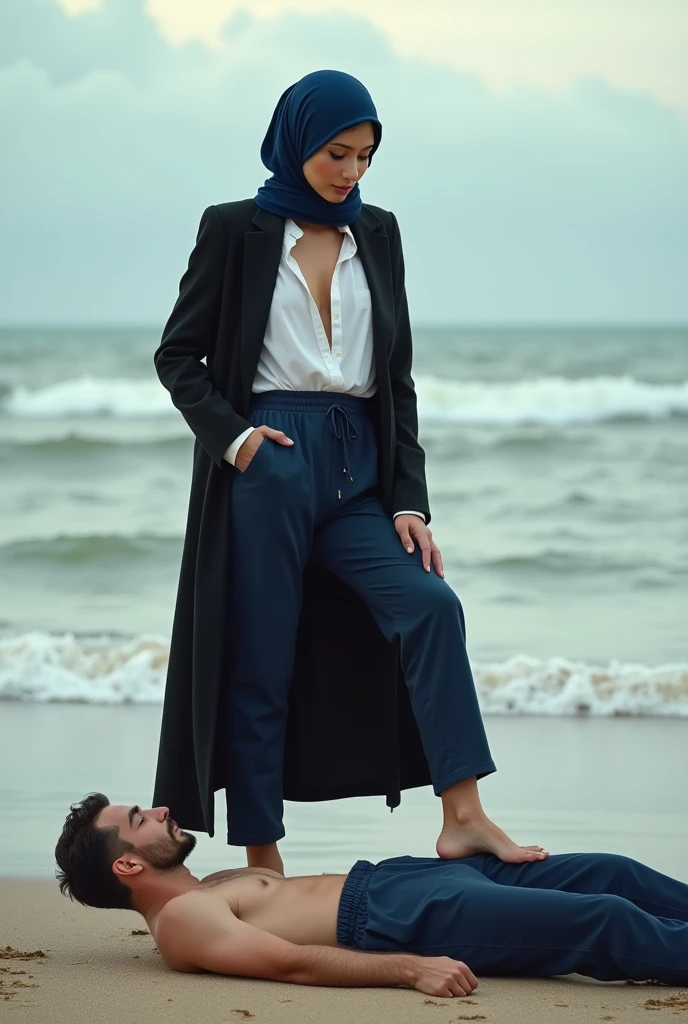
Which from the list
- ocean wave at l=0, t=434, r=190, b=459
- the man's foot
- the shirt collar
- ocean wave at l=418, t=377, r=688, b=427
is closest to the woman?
the shirt collar

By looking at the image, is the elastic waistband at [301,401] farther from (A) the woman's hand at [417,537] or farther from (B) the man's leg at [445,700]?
(B) the man's leg at [445,700]

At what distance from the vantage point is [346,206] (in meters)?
2.75

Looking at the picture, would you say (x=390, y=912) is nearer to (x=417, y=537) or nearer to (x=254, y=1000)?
(x=254, y=1000)

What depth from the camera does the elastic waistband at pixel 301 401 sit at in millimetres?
2713

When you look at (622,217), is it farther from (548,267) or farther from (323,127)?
(323,127)

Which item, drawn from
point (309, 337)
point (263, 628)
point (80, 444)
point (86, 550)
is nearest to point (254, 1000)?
point (263, 628)

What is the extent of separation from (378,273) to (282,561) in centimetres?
61

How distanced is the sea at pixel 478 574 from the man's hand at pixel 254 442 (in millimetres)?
1166

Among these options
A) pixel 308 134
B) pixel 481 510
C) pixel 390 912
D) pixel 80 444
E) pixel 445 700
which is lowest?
pixel 390 912

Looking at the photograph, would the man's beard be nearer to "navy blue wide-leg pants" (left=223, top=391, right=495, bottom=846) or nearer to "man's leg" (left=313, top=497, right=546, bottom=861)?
"navy blue wide-leg pants" (left=223, top=391, right=495, bottom=846)

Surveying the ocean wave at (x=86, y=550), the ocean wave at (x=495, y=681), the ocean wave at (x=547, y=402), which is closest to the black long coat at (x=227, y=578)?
the ocean wave at (x=495, y=681)

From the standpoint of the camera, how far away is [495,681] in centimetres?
579

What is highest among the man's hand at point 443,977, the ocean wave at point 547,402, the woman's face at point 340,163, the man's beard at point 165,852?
the ocean wave at point 547,402

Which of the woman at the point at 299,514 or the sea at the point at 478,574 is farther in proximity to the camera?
the sea at the point at 478,574
